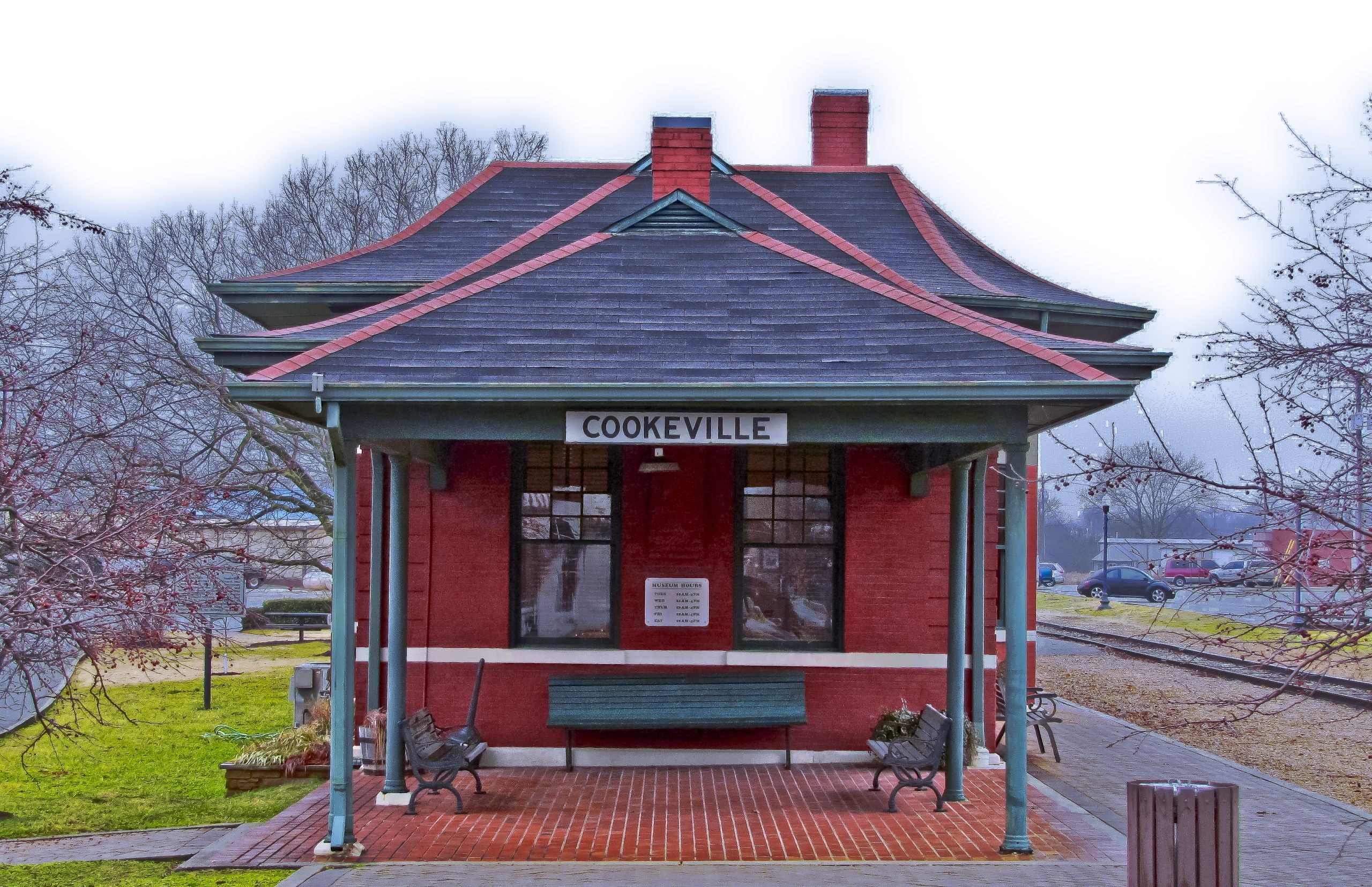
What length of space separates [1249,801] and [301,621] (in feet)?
92.2

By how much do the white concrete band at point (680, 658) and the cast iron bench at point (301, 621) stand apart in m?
19.4

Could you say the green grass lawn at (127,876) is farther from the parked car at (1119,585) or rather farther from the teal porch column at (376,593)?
the parked car at (1119,585)

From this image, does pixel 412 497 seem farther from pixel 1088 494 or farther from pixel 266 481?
pixel 266 481

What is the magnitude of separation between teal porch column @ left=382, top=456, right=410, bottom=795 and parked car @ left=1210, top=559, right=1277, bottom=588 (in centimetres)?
600

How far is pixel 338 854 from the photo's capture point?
809cm

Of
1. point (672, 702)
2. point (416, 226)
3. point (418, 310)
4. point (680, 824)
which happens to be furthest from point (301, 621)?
point (680, 824)

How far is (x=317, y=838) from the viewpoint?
8617 millimetres

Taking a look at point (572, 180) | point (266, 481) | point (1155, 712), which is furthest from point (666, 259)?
point (266, 481)

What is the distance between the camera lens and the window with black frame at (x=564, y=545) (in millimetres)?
11250

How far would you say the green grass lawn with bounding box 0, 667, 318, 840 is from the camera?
10.8 m

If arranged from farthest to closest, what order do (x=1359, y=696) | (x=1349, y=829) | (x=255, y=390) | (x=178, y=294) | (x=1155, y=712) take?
(x=178, y=294) → (x=1359, y=696) → (x=1155, y=712) → (x=1349, y=829) → (x=255, y=390)

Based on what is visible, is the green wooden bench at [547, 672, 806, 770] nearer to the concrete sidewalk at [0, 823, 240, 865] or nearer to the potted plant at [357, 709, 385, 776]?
the potted plant at [357, 709, 385, 776]

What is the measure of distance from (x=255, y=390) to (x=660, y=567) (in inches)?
181

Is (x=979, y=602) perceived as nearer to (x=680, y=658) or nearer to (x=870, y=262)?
(x=680, y=658)
